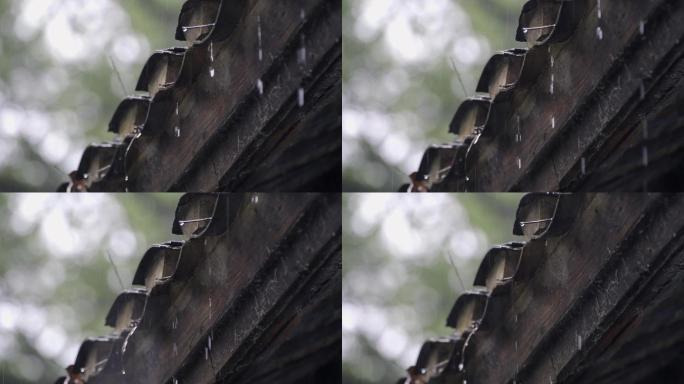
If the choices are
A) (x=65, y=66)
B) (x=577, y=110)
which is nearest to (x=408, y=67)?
(x=577, y=110)

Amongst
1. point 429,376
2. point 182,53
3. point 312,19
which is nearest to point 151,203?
point 182,53

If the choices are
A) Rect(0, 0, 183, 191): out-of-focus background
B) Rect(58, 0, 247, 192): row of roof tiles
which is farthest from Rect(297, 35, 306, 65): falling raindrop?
Rect(0, 0, 183, 191): out-of-focus background

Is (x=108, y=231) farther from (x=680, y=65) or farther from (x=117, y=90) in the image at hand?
(x=680, y=65)

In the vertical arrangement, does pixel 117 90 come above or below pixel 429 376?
above

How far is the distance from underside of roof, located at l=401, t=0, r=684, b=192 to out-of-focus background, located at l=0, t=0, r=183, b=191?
67 cm

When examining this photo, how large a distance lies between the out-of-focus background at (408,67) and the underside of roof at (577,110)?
0.04 m

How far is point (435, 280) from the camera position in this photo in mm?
2875

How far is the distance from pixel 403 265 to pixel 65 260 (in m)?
0.74

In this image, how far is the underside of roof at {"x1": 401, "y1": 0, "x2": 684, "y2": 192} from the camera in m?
2.81

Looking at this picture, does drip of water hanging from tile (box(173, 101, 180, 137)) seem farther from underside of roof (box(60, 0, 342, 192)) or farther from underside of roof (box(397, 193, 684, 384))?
underside of roof (box(397, 193, 684, 384))

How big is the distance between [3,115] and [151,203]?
14.5 inches

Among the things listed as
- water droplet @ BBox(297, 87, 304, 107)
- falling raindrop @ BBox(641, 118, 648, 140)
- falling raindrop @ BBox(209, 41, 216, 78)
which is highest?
falling raindrop @ BBox(209, 41, 216, 78)

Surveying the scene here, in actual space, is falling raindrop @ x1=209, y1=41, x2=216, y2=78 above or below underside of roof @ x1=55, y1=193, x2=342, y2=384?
above

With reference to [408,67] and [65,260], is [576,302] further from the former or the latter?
[65,260]
